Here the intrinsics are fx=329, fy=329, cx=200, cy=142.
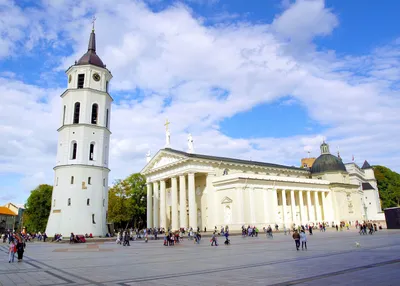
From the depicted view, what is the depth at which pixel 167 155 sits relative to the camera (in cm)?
5769

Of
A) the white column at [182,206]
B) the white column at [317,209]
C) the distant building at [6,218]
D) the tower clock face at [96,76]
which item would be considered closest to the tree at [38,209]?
the white column at [182,206]

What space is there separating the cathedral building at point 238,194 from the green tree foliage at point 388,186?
88.8 ft

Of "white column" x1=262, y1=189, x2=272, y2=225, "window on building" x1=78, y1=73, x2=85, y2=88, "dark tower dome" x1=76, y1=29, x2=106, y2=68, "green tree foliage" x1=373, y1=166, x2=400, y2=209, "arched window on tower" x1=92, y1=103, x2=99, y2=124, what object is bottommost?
"white column" x1=262, y1=189, x2=272, y2=225

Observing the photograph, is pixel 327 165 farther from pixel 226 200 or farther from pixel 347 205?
pixel 226 200

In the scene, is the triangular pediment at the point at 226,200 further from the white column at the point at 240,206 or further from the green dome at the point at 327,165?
the green dome at the point at 327,165

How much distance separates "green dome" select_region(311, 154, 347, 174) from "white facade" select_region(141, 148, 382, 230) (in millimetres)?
4494

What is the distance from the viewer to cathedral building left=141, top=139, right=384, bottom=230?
169 ft

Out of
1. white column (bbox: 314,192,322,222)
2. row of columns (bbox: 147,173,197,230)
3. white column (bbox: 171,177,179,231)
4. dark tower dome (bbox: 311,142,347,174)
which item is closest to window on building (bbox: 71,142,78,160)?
row of columns (bbox: 147,173,197,230)

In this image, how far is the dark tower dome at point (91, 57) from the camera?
4511 centimetres

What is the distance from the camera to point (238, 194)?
5025cm

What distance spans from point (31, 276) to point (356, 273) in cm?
1050

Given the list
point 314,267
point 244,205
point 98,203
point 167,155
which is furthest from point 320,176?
point 314,267

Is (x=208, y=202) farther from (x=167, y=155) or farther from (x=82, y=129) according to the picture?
(x=82, y=129)

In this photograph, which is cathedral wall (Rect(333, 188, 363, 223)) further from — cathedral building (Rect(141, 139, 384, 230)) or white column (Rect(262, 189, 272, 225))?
white column (Rect(262, 189, 272, 225))
